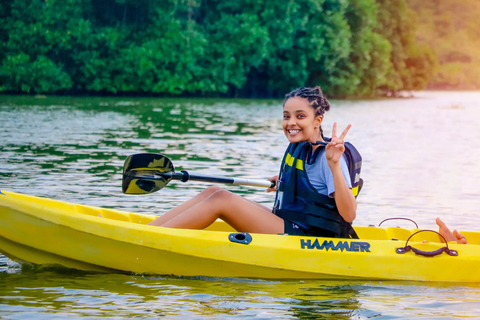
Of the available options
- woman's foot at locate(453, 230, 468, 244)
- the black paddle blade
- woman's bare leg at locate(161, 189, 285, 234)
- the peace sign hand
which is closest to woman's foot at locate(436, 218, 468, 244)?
woman's foot at locate(453, 230, 468, 244)

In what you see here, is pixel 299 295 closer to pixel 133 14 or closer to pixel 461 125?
pixel 461 125

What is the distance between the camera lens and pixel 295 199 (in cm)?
482

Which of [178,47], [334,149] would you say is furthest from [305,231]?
[178,47]

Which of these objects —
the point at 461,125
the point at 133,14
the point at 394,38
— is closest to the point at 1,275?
the point at 461,125

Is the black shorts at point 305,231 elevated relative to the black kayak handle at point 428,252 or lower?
elevated

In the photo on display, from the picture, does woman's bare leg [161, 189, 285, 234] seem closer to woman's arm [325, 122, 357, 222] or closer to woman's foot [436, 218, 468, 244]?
woman's arm [325, 122, 357, 222]

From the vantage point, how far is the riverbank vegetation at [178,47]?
36.3 meters

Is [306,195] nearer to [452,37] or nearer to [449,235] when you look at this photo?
[449,235]

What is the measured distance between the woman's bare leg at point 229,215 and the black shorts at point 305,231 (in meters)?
0.05

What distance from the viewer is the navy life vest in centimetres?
467

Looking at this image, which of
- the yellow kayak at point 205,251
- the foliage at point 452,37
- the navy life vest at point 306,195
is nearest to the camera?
the navy life vest at point 306,195

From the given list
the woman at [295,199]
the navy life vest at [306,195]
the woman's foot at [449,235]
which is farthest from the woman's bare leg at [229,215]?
the woman's foot at [449,235]

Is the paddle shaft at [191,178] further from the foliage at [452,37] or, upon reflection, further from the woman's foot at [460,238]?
the foliage at [452,37]

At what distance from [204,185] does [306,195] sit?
4.71 metres
